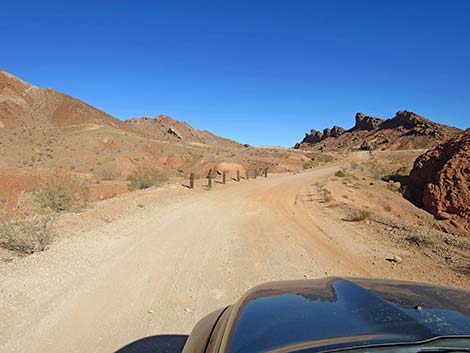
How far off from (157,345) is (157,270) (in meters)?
2.50

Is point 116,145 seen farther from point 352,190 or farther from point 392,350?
point 392,350

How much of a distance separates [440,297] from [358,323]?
2.99 feet

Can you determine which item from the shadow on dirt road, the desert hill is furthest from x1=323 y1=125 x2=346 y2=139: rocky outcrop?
the shadow on dirt road

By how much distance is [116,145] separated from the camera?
49125mm

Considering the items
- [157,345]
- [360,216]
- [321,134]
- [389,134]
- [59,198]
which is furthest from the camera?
[321,134]

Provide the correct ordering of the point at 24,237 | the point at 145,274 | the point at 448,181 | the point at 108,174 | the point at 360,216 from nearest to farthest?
the point at 145,274
the point at 24,237
the point at 360,216
the point at 448,181
the point at 108,174

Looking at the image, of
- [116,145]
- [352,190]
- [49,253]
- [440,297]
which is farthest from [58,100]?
[440,297]

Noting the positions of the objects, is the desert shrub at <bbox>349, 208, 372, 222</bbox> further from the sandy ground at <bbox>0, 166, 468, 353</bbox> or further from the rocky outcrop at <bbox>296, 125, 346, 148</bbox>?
the rocky outcrop at <bbox>296, 125, 346, 148</bbox>

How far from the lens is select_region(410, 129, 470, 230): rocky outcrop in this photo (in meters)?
15.4

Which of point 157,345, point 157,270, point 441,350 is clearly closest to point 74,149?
point 157,270

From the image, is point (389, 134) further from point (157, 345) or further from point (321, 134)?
point (157, 345)

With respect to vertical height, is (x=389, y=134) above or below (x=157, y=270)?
above

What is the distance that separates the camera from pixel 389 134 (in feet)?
313

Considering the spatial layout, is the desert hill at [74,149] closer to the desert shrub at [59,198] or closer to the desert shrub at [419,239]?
the desert shrub at [59,198]
